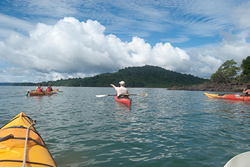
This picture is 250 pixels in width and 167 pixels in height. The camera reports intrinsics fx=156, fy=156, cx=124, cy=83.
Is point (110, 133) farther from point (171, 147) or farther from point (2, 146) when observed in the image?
point (2, 146)

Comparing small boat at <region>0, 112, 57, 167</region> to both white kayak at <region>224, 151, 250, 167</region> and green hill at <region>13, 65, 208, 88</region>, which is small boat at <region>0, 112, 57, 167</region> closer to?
white kayak at <region>224, 151, 250, 167</region>

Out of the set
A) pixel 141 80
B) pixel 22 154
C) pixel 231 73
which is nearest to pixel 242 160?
pixel 22 154

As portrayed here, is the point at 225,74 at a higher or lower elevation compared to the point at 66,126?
higher

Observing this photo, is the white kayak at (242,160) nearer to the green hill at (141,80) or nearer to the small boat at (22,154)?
the small boat at (22,154)

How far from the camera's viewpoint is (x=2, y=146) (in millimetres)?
3092

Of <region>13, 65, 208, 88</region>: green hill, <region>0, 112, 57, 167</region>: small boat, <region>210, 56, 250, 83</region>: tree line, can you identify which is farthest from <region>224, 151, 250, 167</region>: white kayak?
<region>13, 65, 208, 88</region>: green hill

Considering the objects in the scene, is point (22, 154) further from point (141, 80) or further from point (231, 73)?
point (141, 80)

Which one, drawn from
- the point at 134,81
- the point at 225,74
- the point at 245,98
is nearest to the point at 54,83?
the point at 134,81

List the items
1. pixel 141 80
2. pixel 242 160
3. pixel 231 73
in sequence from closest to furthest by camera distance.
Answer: pixel 242 160 → pixel 231 73 → pixel 141 80

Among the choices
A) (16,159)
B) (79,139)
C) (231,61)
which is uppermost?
(231,61)

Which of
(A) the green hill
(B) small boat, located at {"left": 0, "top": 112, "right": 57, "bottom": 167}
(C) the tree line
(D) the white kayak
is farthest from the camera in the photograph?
(A) the green hill

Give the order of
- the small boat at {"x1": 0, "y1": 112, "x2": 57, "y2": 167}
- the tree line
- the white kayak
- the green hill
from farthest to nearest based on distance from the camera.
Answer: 1. the green hill
2. the tree line
3. the white kayak
4. the small boat at {"x1": 0, "y1": 112, "x2": 57, "y2": 167}

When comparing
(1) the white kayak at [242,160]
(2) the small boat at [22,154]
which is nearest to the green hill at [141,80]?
(2) the small boat at [22,154]

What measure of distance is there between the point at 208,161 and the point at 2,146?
5.16m
